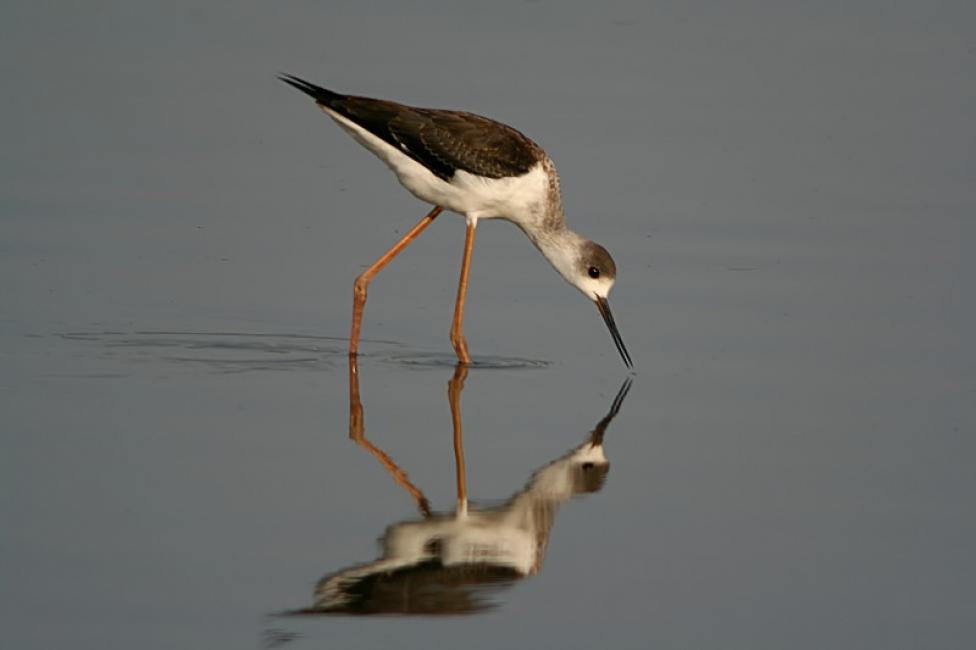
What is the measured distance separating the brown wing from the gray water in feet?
2.57

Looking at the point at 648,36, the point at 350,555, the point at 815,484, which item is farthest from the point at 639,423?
the point at 648,36

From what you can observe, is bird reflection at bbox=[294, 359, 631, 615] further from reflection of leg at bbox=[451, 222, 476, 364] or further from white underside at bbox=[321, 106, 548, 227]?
white underside at bbox=[321, 106, 548, 227]

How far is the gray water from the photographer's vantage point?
5668 mm

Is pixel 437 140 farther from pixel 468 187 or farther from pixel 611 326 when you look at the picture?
pixel 611 326

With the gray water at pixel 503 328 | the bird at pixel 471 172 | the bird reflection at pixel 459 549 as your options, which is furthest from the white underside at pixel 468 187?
the bird reflection at pixel 459 549

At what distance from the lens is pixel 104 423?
7070mm

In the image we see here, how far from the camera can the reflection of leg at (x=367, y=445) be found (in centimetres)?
650

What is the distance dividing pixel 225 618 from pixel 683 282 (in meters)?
5.10

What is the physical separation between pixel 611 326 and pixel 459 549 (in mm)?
2983

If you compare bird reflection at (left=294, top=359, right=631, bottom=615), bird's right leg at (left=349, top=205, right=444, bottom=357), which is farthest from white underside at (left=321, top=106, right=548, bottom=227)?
bird reflection at (left=294, top=359, right=631, bottom=615)

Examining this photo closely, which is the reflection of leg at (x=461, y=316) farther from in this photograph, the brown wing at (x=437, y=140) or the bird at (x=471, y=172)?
the brown wing at (x=437, y=140)

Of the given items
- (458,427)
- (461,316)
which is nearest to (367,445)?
(458,427)

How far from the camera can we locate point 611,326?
8875mm

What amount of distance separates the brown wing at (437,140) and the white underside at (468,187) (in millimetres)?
31
